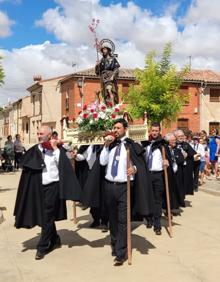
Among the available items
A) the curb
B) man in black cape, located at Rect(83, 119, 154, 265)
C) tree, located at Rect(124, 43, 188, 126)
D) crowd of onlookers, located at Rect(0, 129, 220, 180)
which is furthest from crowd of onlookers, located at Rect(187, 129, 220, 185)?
tree, located at Rect(124, 43, 188, 126)

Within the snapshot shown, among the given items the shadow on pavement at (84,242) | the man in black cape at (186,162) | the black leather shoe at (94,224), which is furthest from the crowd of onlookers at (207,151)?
the shadow on pavement at (84,242)

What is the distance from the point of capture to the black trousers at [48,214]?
7.05 m

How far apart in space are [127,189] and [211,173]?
13.2 meters

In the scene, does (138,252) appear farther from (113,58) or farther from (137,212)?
(113,58)

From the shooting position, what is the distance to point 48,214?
23.3 feet

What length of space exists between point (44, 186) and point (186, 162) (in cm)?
553

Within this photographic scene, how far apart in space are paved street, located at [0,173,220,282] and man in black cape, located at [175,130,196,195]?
1.62m

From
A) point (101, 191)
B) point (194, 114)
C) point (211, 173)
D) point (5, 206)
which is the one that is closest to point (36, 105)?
point (194, 114)

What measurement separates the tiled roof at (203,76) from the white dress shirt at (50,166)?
3478 centimetres

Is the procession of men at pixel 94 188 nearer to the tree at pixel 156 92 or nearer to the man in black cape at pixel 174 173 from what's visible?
the man in black cape at pixel 174 173

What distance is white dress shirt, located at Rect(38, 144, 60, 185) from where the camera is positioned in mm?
7141

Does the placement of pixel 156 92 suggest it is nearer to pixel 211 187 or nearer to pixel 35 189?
pixel 211 187

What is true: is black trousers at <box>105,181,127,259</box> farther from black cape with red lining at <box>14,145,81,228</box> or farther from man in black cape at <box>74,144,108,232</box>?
man in black cape at <box>74,144,108,232</box>

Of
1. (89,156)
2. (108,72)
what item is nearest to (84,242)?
(89,156)
